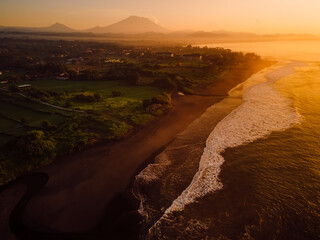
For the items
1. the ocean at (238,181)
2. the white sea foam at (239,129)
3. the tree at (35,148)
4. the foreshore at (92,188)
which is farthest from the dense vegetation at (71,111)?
the white sea foam at (239,129)

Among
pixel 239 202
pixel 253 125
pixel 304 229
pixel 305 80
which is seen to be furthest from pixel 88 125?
pixel 305 80

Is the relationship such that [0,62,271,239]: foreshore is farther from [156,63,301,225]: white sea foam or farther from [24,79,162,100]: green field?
[24,79,162,100]: green field

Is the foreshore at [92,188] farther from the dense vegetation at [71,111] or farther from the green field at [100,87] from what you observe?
the green field at [100,87]

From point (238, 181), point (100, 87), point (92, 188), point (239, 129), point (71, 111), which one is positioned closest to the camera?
point (92, 188)

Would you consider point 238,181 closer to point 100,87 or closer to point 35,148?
point 35,148

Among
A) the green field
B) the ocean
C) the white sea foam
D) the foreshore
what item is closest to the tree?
the foreshore

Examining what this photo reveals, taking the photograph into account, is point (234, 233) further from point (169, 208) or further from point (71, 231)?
point (71, 231)

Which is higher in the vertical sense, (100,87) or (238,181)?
(100,87)

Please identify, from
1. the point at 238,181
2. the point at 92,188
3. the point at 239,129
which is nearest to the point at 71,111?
the point at 92,188
